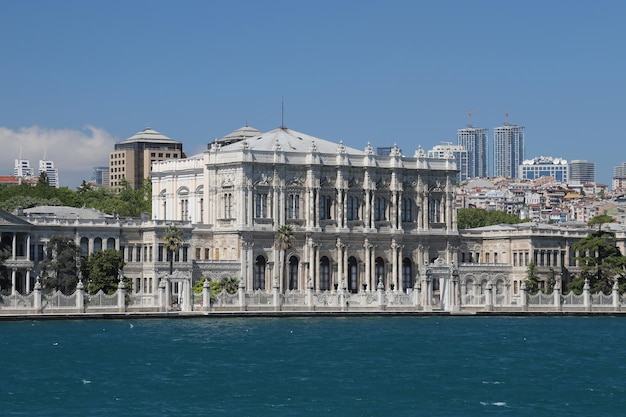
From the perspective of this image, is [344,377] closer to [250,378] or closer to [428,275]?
[250,378]

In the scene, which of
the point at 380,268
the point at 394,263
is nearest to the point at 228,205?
the point at 380,268

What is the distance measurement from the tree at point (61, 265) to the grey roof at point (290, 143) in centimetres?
1655

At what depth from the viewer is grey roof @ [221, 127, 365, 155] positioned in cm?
12325

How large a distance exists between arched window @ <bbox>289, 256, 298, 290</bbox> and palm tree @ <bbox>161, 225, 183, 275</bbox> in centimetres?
993

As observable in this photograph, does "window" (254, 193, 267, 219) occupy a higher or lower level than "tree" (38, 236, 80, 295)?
higher

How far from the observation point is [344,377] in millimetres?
64875

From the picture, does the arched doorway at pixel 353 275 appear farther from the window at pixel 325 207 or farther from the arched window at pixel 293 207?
the arched window at pixel 293 207

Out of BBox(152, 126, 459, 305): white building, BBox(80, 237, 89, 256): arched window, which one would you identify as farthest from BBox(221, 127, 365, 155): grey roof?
BBox(80, 237, 89, 256): arched window

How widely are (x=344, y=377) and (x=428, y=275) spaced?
41.4 m

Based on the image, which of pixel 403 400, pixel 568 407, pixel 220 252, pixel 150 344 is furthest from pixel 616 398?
pixel 220 252

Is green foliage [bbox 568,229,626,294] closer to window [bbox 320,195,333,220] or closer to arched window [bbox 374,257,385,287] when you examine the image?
arched window [bbox 374,257,385,287]

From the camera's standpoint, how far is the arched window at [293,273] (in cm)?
12094

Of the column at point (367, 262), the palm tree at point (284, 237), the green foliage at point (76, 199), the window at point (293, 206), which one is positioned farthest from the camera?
the green foliage at point (76, 199)

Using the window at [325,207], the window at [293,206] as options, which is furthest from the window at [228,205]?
the window at [325,207]
